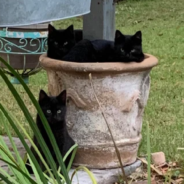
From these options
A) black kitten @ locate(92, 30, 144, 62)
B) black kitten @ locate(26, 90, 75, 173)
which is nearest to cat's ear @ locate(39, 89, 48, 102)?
black kitten @ locate(26, 90, 75, 173)

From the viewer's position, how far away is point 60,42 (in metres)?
3.10

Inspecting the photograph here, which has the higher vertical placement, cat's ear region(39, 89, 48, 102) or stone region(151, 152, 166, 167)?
cat's ear region(39, 89, 48, 102)

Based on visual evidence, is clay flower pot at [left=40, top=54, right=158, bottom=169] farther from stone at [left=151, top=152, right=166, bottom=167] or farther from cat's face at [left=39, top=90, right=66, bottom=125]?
stone at [left=151, top=152, right=166, bottom=167]

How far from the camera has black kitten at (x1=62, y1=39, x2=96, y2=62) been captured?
8.82ft

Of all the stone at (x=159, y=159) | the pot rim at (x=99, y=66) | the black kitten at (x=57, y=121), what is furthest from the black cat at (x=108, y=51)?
the stone at (x=159, y=159)

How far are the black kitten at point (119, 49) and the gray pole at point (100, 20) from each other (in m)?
0.08

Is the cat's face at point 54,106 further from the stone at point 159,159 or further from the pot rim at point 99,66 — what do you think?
the stone at point 159,159

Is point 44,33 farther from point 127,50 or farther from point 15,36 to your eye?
point 127,50

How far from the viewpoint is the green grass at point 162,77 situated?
328 cm

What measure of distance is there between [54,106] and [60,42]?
646 millimetres

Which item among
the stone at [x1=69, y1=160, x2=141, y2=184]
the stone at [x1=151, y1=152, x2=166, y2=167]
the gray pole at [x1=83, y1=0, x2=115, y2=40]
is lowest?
the stone at [x1=69, y1=160, x2=141, y2=184]

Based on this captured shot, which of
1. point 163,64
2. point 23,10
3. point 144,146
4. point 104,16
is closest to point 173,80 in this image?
point 163,64

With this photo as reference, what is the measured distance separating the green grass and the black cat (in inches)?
25.5

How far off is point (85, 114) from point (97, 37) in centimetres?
58
